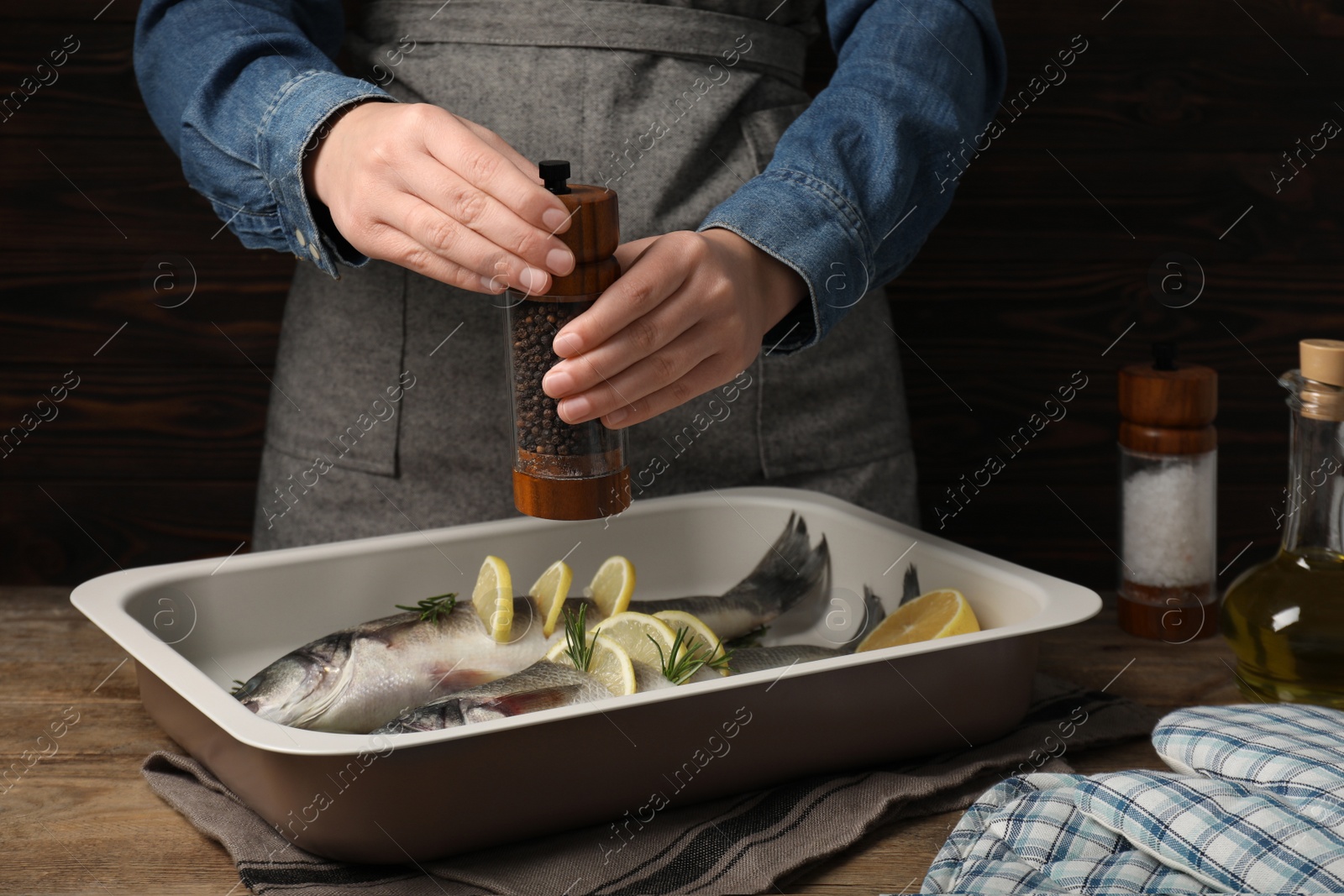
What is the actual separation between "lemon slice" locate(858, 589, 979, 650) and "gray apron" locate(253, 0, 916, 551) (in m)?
0.31

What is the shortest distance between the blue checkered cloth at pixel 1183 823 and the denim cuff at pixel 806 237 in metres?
0.40

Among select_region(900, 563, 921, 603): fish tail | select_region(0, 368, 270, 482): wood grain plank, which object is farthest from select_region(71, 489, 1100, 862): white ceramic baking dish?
select_region(0, 368, 270, 482): wood grain plank

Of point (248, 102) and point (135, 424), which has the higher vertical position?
point (248, 102)

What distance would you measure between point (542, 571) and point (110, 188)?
3.02 feet

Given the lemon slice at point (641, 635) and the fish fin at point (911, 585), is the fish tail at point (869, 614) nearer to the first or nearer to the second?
the fish fin at point (911, 585)

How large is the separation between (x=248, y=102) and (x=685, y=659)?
0.58 metres

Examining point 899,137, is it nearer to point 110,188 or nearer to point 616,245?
point 616,245

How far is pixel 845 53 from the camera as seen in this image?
114 centimetres

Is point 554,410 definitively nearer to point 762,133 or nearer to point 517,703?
point 517,703

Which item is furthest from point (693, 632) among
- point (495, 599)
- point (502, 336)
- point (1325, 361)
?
point (1325, 361)

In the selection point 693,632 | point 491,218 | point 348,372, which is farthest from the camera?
point 348,372

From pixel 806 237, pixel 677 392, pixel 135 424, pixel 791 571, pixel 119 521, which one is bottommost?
pixel 119 521

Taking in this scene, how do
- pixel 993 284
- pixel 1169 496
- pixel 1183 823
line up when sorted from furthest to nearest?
pixel 993 284
pixel 1169 496
pixel 1183 823

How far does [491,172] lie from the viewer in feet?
2.48
